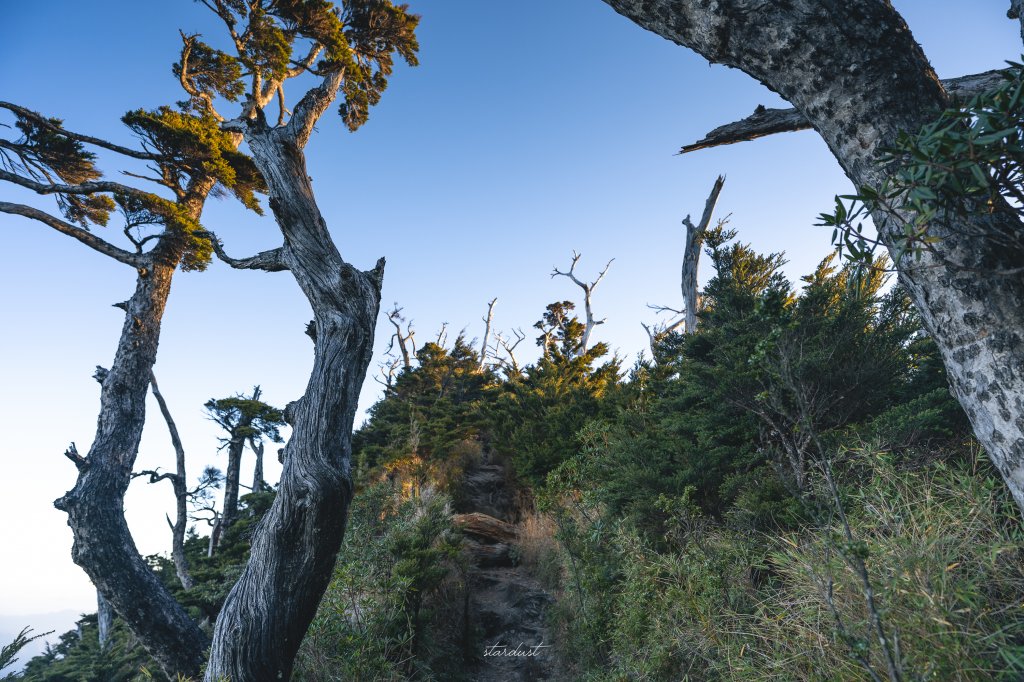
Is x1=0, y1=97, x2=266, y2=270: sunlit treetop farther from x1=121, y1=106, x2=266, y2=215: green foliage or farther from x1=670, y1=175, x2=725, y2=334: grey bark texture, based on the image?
x1=670, y1=175, x2=725, y2=334: grey bark texture

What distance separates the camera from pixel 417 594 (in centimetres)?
590

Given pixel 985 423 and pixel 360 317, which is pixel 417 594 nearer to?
pixel 360 317

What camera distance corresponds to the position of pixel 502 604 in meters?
8.27

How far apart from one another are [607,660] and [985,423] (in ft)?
16.5

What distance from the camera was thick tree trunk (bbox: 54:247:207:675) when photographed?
4.91 meters

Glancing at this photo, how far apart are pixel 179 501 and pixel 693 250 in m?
13.2

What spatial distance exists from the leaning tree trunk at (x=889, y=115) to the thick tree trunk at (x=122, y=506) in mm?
6583

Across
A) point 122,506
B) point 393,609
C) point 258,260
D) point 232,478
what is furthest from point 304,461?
point 232,478

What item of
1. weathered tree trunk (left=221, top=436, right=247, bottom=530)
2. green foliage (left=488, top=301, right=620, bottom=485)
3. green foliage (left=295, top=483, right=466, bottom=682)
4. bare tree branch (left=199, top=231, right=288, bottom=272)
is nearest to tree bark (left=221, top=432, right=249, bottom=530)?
weathered tree trunk (left=221, top=436, right=247, bottom=530)

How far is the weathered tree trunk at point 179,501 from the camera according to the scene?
892cm

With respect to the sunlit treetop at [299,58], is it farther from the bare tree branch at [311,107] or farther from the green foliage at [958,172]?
the green foliage at [958,172]

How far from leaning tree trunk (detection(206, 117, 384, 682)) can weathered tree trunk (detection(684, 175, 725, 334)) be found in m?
9.33

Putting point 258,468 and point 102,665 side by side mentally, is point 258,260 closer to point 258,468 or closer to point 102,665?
point 102,665

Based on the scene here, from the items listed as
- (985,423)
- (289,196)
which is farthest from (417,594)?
(985,423)
